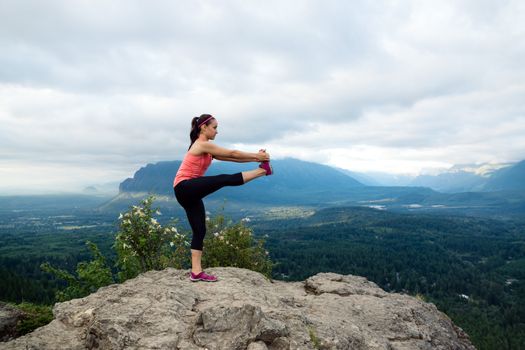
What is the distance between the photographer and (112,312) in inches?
272

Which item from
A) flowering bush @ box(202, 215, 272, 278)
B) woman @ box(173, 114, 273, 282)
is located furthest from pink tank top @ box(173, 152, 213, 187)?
flowering bush @ box(202, 215, 272, 278)

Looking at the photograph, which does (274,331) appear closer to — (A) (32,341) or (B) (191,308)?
(B) (191,308)

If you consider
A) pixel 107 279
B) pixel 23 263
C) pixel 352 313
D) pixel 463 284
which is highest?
pixel 352 313

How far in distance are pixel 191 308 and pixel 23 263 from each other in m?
204

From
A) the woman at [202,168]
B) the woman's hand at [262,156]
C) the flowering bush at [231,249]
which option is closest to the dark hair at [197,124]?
the woman at [202,168]

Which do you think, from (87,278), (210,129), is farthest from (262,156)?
(87,278)

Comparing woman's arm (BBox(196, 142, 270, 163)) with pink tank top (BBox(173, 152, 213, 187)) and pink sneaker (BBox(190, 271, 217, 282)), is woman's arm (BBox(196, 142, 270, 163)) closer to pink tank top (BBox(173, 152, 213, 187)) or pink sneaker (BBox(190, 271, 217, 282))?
pink tank top (BBox(173, 152, 213, 187))

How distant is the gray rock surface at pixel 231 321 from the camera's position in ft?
20.5

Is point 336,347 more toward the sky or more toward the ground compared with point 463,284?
more toward the sky

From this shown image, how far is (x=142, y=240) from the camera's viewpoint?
17.4 meters

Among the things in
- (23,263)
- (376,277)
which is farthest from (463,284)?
(23,263)

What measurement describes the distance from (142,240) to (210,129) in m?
11.1

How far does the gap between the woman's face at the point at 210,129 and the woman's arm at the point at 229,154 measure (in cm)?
39

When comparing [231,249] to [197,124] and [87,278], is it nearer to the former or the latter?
[87,278]
